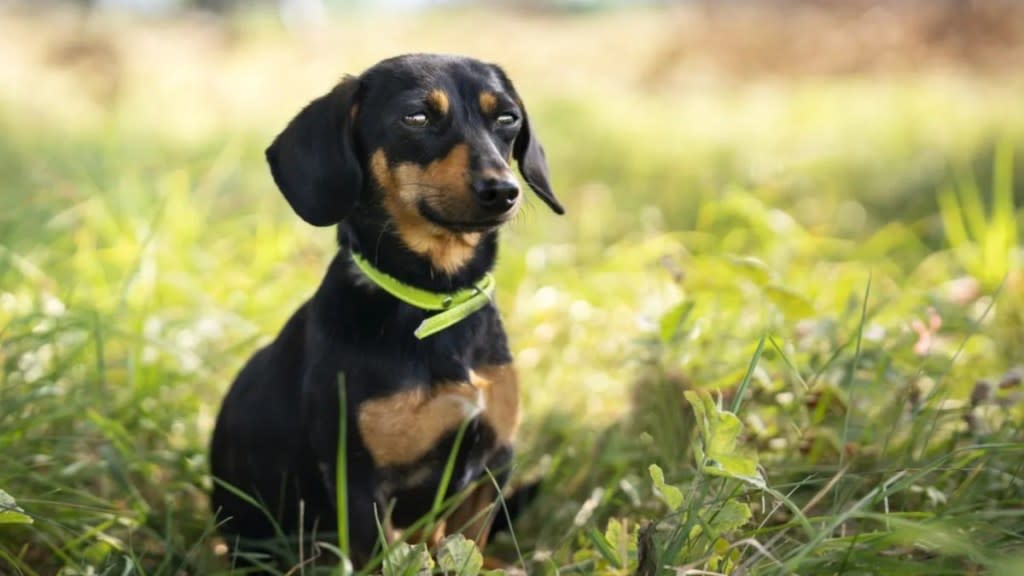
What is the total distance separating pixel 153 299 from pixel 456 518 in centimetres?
217

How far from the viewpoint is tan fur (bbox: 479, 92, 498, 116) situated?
2.66 m

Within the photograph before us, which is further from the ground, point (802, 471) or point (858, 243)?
point (802, 471)

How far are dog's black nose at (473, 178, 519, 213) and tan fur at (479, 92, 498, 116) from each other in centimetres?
32

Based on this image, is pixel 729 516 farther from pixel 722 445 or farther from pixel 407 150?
pixel 407 150

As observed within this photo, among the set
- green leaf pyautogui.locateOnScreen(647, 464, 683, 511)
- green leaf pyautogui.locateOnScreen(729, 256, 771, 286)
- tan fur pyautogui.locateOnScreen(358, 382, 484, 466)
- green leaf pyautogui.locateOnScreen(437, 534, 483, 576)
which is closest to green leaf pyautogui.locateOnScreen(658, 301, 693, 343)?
green leaf pyautogui.locateOnScreen(729, 256, 771, 286)

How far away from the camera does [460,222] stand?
2.47 metres

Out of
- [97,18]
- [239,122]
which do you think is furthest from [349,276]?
[97,18]

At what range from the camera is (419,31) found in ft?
52.3

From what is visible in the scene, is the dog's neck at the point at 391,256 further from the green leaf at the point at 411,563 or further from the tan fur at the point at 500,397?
the green leaf at the point at 411,563

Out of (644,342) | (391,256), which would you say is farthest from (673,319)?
(391,256)

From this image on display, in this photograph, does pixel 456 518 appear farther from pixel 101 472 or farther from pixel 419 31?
pixel 419 31

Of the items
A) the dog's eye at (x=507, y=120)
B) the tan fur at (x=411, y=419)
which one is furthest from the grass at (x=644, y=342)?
the dog's eye at (x=507, y=120)

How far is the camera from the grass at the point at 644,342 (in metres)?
2.40

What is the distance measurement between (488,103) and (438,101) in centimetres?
14
